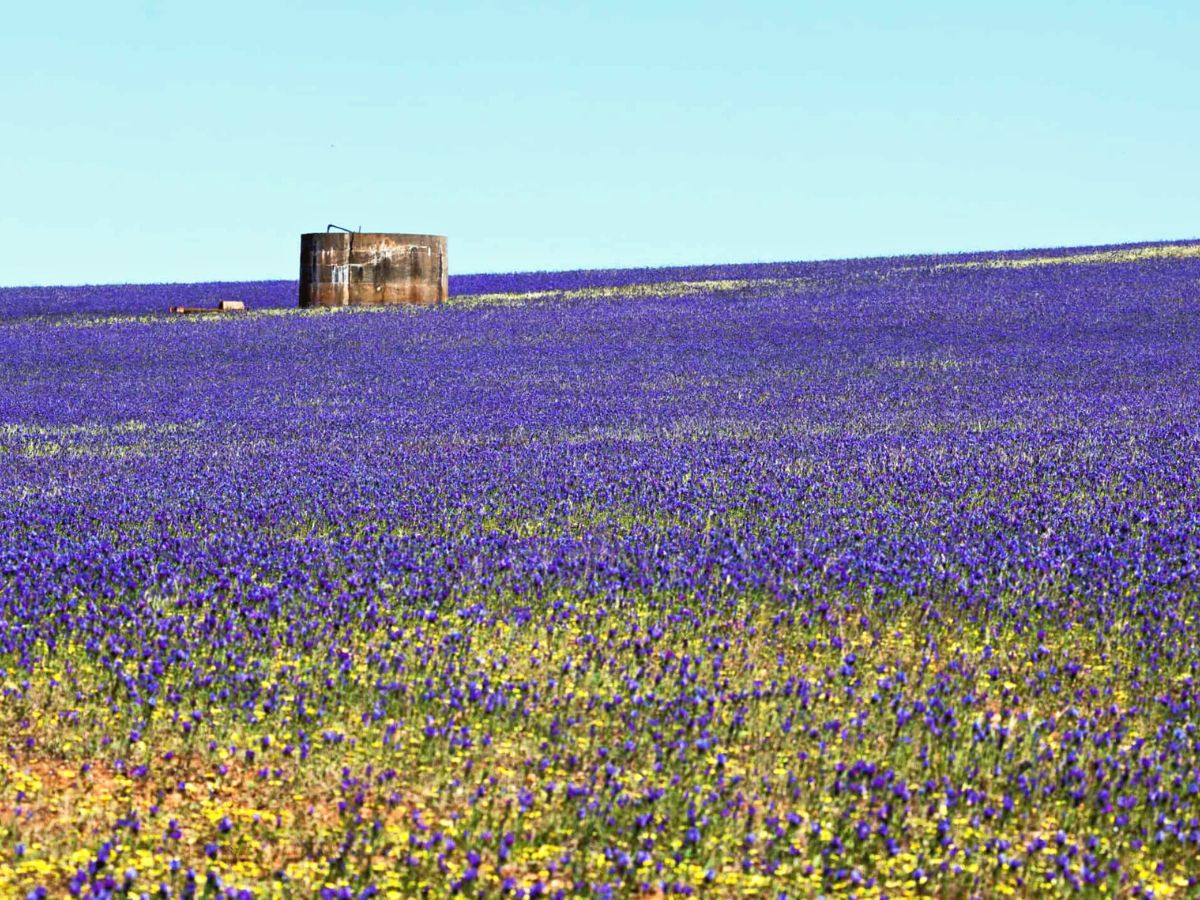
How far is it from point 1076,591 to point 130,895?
4.78m

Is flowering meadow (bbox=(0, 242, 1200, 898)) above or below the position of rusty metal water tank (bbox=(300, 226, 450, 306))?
below

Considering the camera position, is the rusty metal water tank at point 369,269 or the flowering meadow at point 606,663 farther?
the rusty metal water tank at point 369,269

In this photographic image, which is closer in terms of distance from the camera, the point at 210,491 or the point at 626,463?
the point at 210,491

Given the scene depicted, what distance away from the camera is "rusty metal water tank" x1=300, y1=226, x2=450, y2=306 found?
32.0 meters

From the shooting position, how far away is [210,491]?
34.7 ft

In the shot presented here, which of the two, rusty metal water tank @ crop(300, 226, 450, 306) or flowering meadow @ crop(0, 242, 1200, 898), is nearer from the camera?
flowering meadow @ crop(0, 242, 1200, 898)

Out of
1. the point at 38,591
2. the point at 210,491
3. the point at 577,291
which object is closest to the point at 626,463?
the point at 210,491

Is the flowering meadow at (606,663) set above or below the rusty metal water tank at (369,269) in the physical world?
below

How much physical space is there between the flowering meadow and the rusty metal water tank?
1811 cm

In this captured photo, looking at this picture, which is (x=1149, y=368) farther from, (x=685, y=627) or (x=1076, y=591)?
(x=685, y=627)

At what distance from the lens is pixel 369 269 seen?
32.2 metres

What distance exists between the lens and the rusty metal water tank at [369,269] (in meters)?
32.0

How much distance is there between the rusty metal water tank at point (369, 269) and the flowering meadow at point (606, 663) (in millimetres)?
18111

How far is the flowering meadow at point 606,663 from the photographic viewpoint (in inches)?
192
